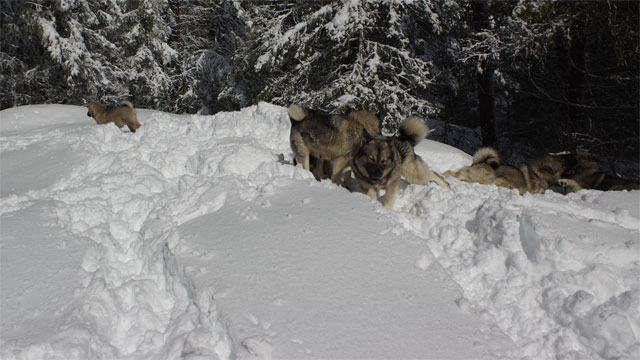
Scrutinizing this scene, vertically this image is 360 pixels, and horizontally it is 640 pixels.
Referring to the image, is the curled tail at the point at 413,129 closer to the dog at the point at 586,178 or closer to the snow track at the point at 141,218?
the snow track at the point at 141,218

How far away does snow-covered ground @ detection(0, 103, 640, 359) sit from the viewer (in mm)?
3141

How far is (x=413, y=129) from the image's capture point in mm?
6738

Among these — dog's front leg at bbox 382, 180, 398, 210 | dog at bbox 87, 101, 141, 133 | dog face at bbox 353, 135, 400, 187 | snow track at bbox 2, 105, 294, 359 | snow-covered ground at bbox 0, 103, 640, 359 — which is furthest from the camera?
dog at bbox 87, 101, 141, 133

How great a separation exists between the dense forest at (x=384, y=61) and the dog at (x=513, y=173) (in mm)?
1850

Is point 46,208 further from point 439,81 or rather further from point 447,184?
point 439,81

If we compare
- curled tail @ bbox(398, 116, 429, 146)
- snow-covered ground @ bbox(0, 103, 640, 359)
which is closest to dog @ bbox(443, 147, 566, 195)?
snow-covered ground @ bbox(0, 103, 640, 359)

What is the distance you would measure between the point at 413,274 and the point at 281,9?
14017 millimetres

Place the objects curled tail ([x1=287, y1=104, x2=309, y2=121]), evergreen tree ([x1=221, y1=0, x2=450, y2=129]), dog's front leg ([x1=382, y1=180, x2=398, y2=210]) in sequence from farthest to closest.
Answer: evergreen tree ([x1=221, y1=0, x2=450, y2=129])
curled tail ([x1=287, y1=104, x2=309, y2=121])
dog's front leg ([x1=382, y1=180, x2=398, y2=210])

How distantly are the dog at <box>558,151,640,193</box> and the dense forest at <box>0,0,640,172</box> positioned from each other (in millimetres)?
1168

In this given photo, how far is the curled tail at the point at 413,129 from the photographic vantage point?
671 centimetres

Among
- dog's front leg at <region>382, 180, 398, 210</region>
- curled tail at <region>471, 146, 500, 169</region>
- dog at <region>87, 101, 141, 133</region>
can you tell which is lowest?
curled tail at <region>471, 146, 500, 169</region>

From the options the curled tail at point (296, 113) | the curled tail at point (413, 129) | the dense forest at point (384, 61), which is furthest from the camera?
the dense forest at point (384, 61)

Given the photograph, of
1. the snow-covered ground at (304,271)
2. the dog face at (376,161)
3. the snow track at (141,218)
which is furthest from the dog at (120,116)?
the dog face at (376,161)

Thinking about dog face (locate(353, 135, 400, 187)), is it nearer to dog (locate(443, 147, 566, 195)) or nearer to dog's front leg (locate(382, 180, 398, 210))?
dog's front leg (locate(382, 180, 398, 210))
